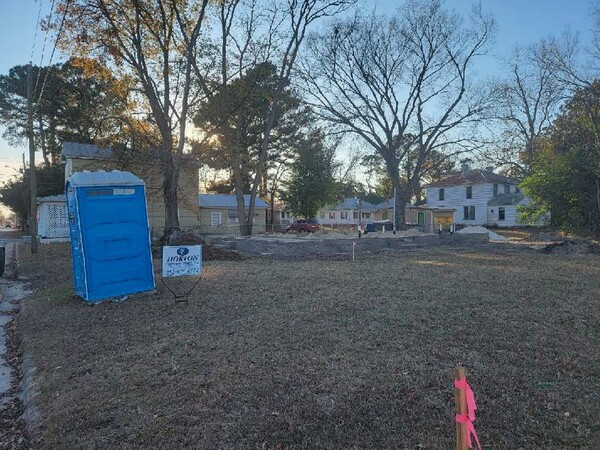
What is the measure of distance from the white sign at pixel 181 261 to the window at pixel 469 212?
4643 centimetres

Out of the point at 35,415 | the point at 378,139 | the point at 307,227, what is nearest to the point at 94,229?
the point at 35,415

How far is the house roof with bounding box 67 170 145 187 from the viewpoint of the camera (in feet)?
24.1

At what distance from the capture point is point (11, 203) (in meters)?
37.8

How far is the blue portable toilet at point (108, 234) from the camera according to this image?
739 centimetres

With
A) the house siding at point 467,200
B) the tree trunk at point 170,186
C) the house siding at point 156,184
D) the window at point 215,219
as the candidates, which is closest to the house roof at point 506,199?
the house siding at point 467,200

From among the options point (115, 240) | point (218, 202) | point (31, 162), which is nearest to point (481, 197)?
point (218, 202)

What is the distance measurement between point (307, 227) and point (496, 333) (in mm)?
30367

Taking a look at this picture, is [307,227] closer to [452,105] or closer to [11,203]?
[452,105]

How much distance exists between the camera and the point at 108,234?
7586 mm

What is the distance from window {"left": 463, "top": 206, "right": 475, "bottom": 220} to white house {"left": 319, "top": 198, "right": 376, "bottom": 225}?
1161cm

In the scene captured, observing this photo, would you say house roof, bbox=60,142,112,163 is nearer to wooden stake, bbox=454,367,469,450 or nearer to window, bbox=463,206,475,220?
wooden stake, bbox=454,367,469,450

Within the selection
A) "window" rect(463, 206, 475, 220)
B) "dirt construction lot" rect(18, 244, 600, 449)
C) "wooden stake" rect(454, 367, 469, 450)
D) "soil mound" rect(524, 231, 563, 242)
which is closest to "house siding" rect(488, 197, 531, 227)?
"window" rect(463, 206, 475, 220)

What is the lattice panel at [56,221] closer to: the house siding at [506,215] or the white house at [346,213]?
the white house at [346,213]

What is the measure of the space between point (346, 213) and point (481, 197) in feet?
60.0
